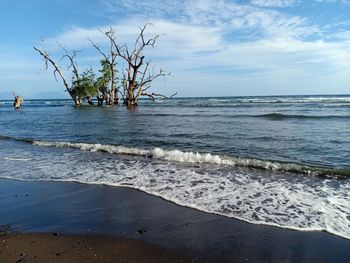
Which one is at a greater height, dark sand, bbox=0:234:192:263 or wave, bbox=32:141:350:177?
dark sand, bbox=0:234:192:263

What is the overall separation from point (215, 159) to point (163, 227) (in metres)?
5.21

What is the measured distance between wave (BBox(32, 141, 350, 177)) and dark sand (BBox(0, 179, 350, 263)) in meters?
3.72

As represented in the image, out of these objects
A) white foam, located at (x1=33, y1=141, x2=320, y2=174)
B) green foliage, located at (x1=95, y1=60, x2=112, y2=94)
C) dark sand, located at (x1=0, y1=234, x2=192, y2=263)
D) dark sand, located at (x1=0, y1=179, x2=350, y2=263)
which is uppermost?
green foliage, located at (x1=95, y1=60, x2=112, y2=94)

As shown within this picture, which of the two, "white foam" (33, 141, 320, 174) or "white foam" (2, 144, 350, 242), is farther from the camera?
"white foam" (33, 141, 320, 174)

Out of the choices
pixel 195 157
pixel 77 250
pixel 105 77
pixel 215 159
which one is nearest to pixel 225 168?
pixel 215 159

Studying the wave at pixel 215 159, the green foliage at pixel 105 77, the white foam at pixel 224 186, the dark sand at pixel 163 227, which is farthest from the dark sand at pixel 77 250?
the green foliage at pixel 105 77

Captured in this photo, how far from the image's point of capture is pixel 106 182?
790cm

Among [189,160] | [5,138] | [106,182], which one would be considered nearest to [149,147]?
[189,160]

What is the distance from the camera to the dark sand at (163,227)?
4234 millimetres

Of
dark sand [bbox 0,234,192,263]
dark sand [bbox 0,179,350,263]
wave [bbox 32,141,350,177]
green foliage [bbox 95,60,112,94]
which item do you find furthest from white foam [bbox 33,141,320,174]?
green foliage [bbox 95,60,112,94]

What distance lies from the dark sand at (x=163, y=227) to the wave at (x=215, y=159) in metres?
3.72

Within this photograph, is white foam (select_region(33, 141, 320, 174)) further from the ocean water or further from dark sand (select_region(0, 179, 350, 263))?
dark sand (select_region(0, 179, 350, 263))

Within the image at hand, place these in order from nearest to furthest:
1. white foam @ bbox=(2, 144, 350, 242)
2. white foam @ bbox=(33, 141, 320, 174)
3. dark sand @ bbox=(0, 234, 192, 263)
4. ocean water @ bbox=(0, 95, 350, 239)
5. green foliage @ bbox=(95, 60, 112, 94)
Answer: dark sand @ bbox=(0, 234, 192, 263)
white foam @ bbox=(2, 144, 350, 242)
ocean water @ bbox=(0, 95, 350, 239)
white foam @ bbox=(33, 141, 320, 174)
green foliage @ bbox=(95, 60, 112, 94)

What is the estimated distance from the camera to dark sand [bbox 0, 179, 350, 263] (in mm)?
4234
